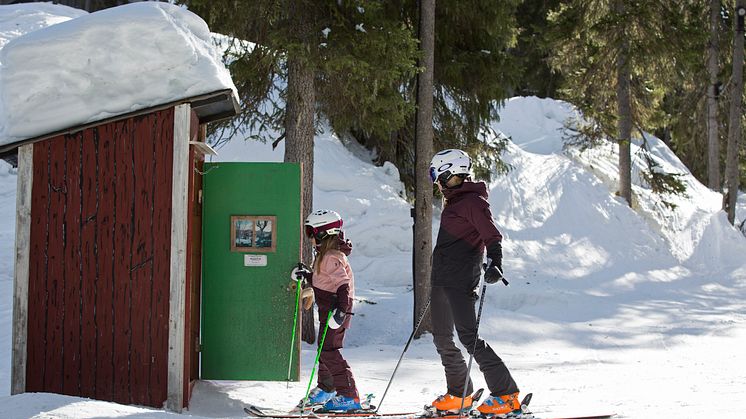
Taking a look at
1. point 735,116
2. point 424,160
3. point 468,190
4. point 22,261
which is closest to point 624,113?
point 735,116

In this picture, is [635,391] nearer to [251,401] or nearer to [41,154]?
[251,401]

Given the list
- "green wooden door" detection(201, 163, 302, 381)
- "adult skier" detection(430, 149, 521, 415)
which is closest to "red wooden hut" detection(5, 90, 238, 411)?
"green wooden door" detection(201, 163, 302, 381)

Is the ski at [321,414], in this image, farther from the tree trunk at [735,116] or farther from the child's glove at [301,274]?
the tree trunk at [735,116]

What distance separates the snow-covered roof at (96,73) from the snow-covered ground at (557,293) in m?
2.15

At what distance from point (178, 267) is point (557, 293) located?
9.60 meters

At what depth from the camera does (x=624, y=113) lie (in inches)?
768

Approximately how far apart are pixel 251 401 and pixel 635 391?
3.47m

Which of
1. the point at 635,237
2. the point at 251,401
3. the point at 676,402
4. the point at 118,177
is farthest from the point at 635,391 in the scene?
the point at 635,237

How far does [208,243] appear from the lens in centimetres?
737

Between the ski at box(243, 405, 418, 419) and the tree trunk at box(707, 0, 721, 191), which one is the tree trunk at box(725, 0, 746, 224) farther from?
the ski at box(243, 405, 418, 419)

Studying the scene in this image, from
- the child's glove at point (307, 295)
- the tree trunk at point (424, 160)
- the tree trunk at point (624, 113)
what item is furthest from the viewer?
the tree trunk at point (624, 113)

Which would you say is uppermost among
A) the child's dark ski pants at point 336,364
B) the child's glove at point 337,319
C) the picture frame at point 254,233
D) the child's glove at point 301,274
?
the picture frame at point 254,233

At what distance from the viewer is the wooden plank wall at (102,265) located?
6449 millimetres

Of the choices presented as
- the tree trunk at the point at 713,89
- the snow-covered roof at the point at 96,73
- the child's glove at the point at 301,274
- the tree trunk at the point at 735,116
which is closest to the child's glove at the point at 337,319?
the child's glove at the point at 301,274
